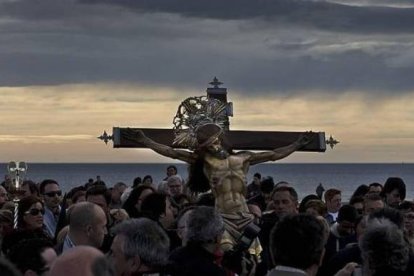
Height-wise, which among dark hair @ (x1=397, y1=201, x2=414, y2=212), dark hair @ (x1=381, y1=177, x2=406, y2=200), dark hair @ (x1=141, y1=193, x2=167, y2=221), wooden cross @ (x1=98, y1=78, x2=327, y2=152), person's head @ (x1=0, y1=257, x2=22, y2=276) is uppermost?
wooden cross @ (x1=98, y1=78, x2=327, y2=152)

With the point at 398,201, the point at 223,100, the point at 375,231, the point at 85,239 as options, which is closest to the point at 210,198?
the point at 223,100

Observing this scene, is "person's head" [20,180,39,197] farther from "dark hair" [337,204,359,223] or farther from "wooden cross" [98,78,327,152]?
"dark hair" [337,204,359,223]

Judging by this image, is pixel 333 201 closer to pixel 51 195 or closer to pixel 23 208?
pixel 51 195

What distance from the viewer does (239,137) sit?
13.5 metres

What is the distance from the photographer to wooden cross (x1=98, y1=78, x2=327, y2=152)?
1266 centimetres

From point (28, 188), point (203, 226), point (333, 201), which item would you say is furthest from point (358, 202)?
point (28, 188)

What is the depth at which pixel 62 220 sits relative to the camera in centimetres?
1204

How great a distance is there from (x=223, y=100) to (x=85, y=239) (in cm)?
510

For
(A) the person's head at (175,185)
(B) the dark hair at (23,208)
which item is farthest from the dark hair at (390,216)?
(A) the person's head at (175,185)

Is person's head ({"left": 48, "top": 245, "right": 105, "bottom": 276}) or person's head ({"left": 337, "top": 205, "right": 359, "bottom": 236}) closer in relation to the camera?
person's head ({"left": 48, "top": 245, "right": 105, "bottom": 276})

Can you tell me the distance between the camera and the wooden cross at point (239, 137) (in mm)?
12664

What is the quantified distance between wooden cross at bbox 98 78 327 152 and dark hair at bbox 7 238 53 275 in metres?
5.76


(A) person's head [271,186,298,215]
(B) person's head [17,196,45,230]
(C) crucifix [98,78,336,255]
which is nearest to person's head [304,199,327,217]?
(A) person's head [271,186,298,215]

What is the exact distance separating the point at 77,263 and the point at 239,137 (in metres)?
8.60
